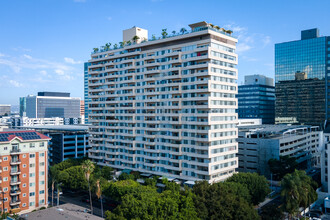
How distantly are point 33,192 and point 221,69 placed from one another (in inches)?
2959

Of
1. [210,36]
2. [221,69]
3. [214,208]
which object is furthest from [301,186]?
[210,36]

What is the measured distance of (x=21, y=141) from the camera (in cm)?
9038

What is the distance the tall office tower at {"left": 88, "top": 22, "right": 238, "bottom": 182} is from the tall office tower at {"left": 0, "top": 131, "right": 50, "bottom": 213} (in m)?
37.1

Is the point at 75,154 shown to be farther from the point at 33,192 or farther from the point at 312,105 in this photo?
the point at 312,105

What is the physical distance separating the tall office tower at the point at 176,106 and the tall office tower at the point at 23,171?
37083 mm

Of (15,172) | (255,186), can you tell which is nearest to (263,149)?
(255,186)

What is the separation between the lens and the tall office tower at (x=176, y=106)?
99.1 m

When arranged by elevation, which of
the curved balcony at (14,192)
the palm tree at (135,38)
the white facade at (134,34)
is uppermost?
the white facade at (134,34)

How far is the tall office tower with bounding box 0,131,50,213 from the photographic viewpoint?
285 feet

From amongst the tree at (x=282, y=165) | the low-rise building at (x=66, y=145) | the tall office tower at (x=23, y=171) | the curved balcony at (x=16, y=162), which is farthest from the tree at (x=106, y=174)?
the tree at (x=282, y=165)

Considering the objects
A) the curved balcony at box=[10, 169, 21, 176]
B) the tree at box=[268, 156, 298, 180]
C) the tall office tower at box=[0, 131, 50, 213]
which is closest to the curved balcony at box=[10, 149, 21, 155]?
the tall office tower at box=[0, 131, 50, 213]

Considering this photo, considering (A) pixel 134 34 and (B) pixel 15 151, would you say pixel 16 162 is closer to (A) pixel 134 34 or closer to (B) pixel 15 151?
(B) pixel 15 151

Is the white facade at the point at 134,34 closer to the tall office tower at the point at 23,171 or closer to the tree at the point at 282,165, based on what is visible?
the tall office tower at the point at 23,171

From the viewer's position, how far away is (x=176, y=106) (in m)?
106
